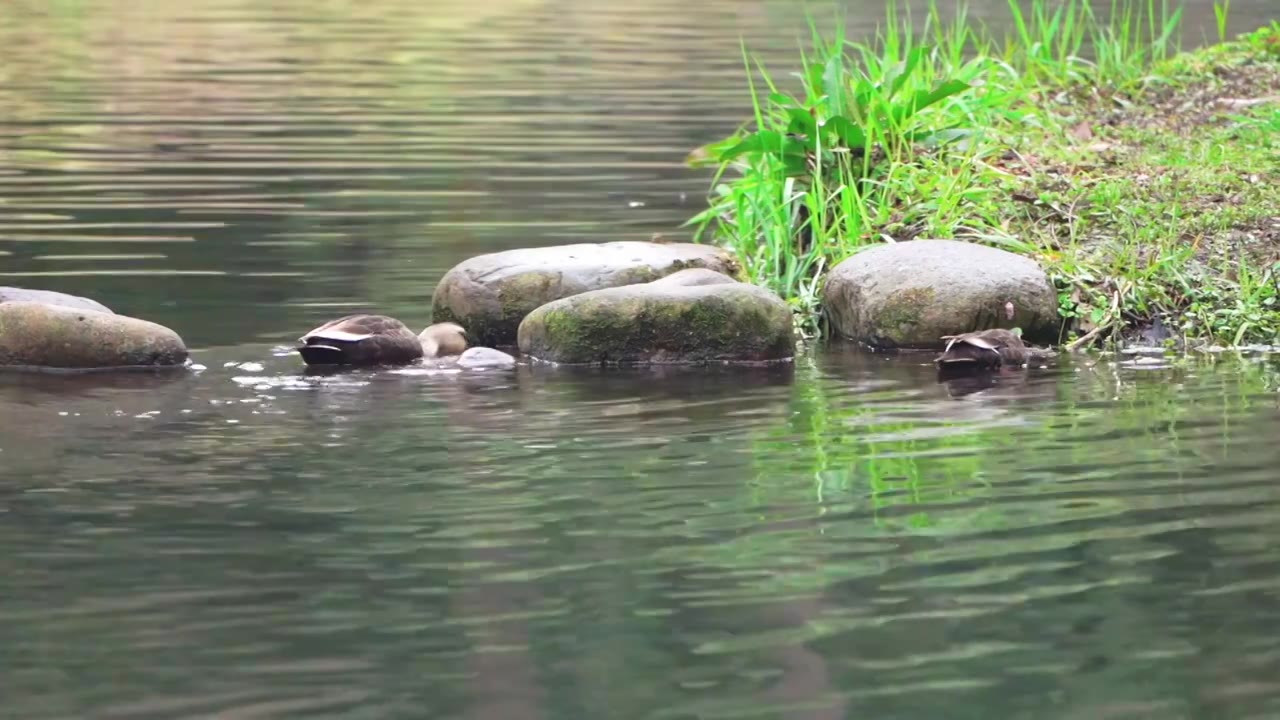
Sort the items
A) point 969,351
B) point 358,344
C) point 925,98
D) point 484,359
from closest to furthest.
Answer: point 969,351 → point 358,344 → point 484,359 → point 925,98

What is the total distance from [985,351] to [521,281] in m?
2.27

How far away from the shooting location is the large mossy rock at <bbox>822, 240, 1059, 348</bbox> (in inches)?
353

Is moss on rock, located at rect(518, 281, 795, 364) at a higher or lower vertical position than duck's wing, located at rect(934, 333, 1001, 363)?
higher

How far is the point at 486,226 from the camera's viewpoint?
13.2 metres

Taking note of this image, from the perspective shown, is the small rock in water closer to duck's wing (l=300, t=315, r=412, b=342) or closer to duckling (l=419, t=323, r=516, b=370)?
duckling (l=419, t=323, r=516, b=370)

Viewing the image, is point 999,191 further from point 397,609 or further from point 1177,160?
point 397,609

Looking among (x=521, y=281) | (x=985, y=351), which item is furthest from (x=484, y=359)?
(x=985, y=351)

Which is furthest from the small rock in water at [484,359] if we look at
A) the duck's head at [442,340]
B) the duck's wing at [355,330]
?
the duck's wing at [355,330]

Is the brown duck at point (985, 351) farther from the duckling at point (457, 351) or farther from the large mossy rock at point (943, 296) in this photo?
the duckling at point (457, 351)

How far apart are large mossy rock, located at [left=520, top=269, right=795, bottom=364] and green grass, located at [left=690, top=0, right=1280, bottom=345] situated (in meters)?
1.01

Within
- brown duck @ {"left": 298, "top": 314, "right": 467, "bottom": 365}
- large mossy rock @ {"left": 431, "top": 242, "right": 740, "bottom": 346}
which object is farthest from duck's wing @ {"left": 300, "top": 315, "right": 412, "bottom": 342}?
large mossy rock @ {"left": 431, "top": 242, "right": 740, "bottom": 346}

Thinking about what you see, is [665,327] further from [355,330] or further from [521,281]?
[355,330]

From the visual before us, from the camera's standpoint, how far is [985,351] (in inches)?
333

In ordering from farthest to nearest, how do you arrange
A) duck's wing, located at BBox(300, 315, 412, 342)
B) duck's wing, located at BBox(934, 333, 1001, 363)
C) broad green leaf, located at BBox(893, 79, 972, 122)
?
broad green leaf, located at BBox(893, 79, 972, 122) → duck's wing, located at BBox(300, 315, 412, 342) → duck's wing, located at BBox(934, 333, 1001, 363)
